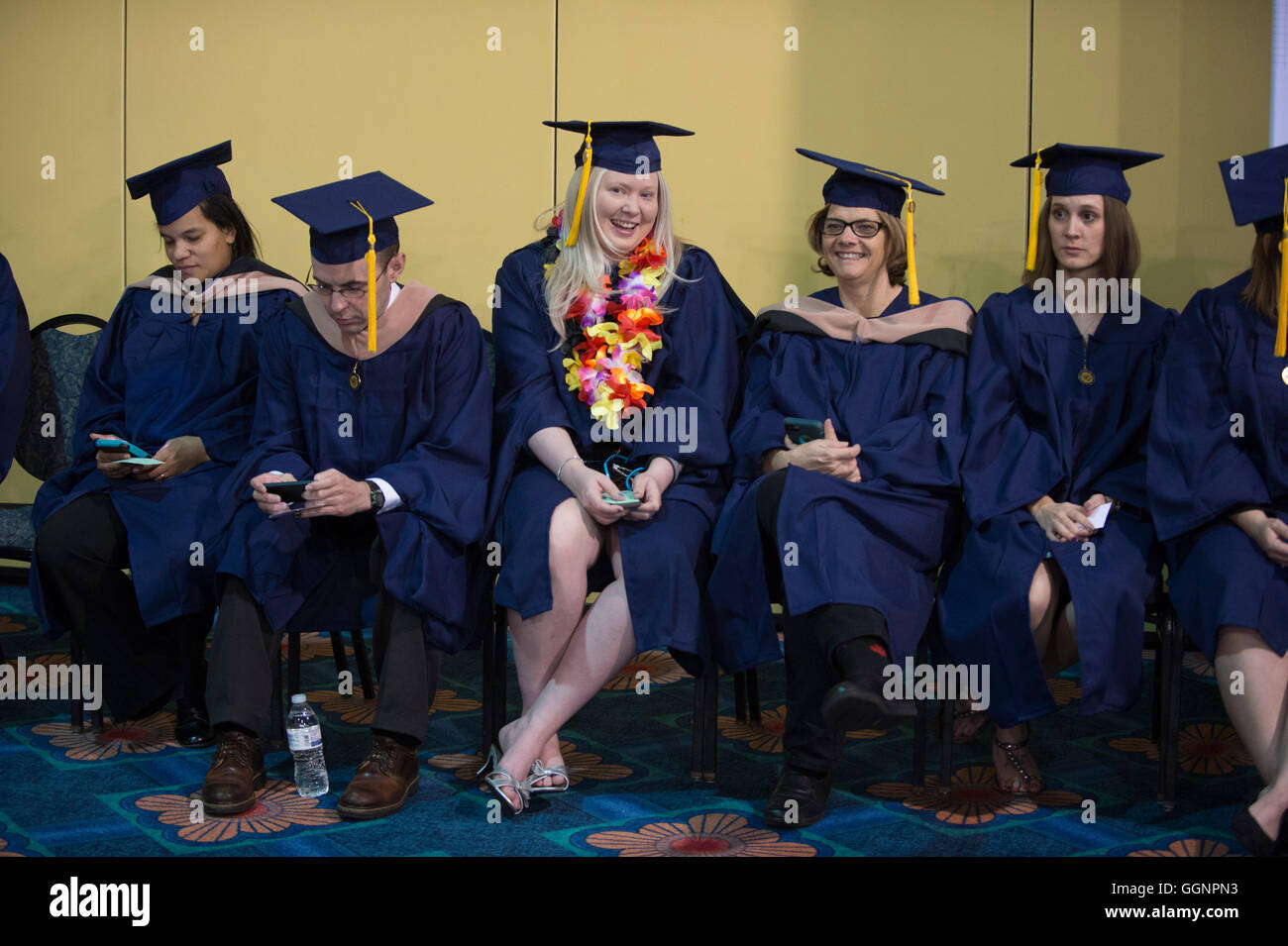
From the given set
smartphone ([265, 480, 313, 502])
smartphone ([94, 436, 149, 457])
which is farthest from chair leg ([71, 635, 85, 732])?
smartphone ([265, 480, 313, 502])

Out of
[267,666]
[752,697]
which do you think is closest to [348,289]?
[267,666]

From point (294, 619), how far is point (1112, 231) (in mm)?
2349

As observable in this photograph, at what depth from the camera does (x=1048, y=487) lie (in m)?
3.25

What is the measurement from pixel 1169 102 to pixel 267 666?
3.40m

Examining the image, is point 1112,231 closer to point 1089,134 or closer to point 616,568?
point 1089,134

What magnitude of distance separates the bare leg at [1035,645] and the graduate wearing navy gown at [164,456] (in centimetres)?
208

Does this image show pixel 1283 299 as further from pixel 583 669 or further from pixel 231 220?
pixel 231 220

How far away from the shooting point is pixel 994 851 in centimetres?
280

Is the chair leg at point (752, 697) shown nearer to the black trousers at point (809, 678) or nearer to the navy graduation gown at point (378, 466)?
the black trousers at point (809, 678)

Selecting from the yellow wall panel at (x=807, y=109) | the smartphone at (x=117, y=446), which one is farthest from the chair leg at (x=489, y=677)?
the yellow wall panel at (x=807, y=109)

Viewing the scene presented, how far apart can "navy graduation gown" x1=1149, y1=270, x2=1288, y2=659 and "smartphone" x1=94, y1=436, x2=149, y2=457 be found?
2.67m

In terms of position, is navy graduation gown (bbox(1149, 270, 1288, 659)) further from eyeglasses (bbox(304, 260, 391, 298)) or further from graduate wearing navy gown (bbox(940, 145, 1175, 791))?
eyeglasses (bbox(304, 260, 391, 298))

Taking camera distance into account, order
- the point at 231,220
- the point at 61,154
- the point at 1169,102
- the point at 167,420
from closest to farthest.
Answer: the point at 167,420
the point at 231,220
the point at 1169,102
the point at 61,154

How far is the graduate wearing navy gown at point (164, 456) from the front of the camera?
11.4 feet
